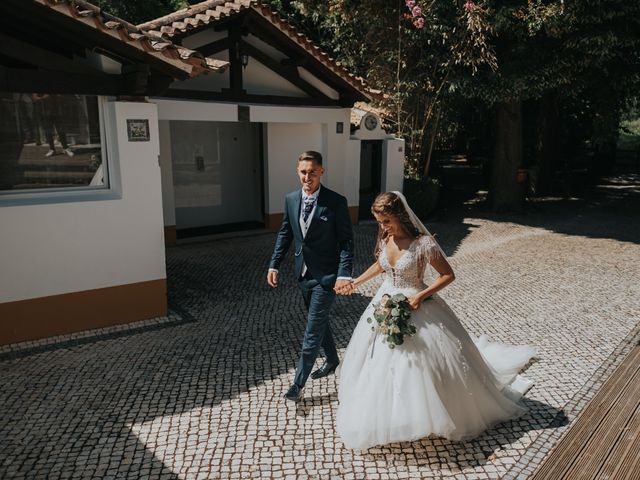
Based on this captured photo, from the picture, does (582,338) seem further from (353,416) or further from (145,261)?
(145,261)

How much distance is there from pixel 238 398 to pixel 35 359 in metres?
2.37

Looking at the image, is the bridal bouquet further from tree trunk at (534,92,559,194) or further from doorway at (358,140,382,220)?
tree trunk at (534,92,559,194)

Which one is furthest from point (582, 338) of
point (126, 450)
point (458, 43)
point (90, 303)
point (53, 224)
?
point (458, 43)

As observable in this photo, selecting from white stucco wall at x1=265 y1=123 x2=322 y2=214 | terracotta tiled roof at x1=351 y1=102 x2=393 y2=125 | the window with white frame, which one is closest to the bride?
the window with white frame

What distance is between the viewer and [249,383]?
509cm

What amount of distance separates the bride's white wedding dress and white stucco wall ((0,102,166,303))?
3395 mm

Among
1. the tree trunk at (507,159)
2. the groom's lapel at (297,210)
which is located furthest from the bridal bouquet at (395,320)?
the tree trunk at (507,159)

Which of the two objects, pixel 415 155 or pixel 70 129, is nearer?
pixel 70 129

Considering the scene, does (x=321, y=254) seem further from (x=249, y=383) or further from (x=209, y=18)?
(x=209, y=18)

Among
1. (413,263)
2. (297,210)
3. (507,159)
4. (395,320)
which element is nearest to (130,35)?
(297,210)

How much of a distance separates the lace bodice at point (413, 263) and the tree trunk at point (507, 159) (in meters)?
11.9

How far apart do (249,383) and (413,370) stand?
1.89 metres

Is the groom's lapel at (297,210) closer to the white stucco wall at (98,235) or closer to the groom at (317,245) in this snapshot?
the groom at (317,245)

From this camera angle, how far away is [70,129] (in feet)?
20.0
